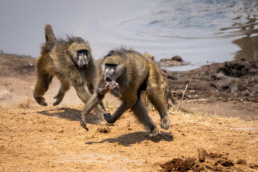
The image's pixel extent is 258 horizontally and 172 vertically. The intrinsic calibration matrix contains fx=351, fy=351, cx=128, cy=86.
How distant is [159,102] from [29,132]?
2.73 m

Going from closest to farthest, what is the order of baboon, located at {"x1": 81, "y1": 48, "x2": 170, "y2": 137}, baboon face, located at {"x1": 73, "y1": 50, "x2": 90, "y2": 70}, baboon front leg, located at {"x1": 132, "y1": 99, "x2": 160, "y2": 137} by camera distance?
baboon, located at {"x1": 81, "y1": 48, "x2": 170, "y2": 137}
baboon front leg, located at {"x1": 132, "y1": 99, "x2": 160, "y2": 137}
baboon face, located at {"x1": 73, "y1": 50, "x2": 90, "y2": 70}

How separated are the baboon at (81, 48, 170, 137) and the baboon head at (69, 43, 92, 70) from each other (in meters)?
1.82

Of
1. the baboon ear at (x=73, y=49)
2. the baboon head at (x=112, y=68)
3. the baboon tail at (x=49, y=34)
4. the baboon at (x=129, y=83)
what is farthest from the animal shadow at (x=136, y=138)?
the baboon tail at (x=49, y=34)

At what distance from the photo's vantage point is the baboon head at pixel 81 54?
8555 millimetres

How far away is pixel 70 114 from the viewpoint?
8938mm

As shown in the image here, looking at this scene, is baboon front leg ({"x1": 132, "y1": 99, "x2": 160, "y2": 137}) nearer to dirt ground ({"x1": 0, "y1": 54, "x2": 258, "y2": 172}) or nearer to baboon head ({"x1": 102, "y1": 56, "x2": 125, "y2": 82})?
dirt ground ({"x1": 0, "y1": 54, "x2": 258, "y2": 172})

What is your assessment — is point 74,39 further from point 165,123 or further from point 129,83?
point 165,123

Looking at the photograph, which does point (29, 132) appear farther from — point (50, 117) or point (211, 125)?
point (211, 125)

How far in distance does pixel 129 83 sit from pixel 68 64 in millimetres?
2937

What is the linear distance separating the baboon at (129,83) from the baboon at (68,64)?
1785mm

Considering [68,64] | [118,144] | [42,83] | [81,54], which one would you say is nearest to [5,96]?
[42,83]

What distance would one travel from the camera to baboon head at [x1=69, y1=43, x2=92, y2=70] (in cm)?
855

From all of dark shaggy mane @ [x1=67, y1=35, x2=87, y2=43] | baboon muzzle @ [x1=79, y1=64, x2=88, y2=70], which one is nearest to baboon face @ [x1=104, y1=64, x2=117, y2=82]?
baboon muzzle @ [x1=79, y1=64, x2=88, y2=70]

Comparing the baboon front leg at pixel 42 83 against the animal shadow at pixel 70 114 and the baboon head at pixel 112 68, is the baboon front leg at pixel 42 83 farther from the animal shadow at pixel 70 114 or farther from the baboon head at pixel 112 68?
the baboon head at pixel 112 68
